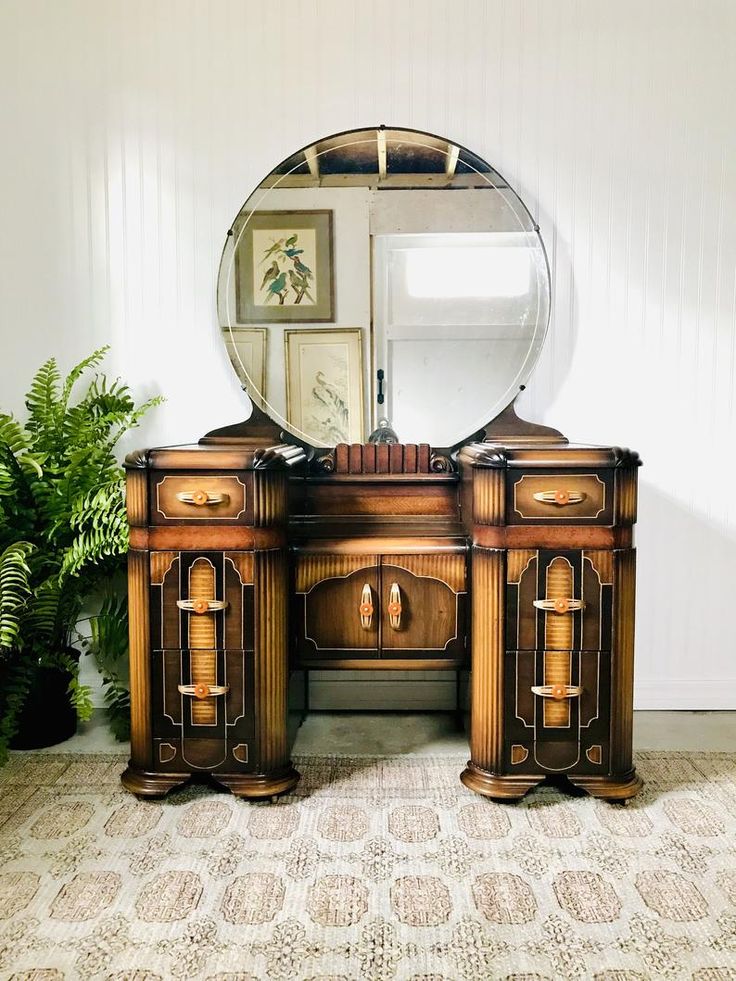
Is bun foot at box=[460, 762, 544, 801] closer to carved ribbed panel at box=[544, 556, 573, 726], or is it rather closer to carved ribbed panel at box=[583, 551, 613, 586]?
carved ribbed panel at box=[544, 556, 573, 726]

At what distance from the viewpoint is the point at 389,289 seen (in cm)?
259

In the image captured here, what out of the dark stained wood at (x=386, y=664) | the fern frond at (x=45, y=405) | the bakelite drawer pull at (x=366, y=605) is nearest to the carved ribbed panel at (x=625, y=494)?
the dark stained wood at (x=386, y=664)

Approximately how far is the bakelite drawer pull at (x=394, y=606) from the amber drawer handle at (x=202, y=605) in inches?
17.6

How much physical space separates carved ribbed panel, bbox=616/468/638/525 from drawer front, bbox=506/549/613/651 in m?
0.10

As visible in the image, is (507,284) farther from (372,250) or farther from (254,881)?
(254,881)

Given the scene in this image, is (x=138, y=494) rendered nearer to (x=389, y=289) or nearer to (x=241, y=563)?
(x=241, y=563)

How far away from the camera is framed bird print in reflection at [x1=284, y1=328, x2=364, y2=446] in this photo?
2600 millimetres

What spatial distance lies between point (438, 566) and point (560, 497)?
Result: 1.26 feet

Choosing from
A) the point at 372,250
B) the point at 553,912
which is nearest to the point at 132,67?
the point at 372,250

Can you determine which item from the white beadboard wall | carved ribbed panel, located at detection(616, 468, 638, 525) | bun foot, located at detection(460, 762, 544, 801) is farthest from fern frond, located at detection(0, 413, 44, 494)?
carved ribbed panel, located at detection(616, 468, 638, 525)

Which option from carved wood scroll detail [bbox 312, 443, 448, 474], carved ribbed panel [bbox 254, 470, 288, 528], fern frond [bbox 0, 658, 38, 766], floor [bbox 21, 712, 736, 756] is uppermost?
carved wood scroll detail [bbox 312, 443, 448, 474]

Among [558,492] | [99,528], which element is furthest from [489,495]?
[99,528]

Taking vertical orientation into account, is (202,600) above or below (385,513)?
below

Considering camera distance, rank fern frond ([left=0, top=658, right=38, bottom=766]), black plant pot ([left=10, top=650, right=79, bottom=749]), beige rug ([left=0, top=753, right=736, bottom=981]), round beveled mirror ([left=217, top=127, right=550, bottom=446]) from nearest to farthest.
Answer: beige rug ([left=0, top=753, right=736, bottom=981])
fern frond ([left=0, top=658, right=38, bottom=766])
black plant pot ([left=10, top=650, right=79, bottom=749])
round beveled mirror ([left=217, top=127, right=550, bottom=446])
